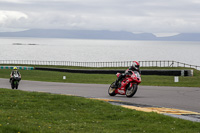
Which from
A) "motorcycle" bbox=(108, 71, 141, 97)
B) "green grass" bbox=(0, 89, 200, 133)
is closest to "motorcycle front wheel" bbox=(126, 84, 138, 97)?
"motorcycle" bbox=(108, 71, 141, 97)

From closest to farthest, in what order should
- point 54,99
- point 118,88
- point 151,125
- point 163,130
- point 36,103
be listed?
point 163,130, point 151,125, point 36,103, point 54,99, point 118,88

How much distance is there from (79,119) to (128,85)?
8.55 m

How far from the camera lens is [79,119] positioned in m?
11.1

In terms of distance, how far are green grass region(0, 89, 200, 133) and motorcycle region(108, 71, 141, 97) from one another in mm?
4318

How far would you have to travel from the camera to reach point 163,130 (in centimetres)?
944

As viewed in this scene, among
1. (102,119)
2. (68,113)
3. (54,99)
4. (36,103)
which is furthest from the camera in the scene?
(54,99)

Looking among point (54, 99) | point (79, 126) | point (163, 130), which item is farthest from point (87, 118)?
point (54, 99)

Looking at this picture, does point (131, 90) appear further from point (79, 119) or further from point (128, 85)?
point (79, 119)

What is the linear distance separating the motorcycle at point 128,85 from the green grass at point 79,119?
4318mm

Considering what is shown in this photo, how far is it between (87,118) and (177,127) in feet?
8.78

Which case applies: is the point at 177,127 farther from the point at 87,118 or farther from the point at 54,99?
the point at 54,99

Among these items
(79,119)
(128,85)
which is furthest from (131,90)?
(79,119)

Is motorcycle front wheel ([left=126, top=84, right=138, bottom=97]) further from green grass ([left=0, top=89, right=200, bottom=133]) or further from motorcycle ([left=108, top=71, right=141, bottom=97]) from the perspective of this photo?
green grass ([left=0, top=89, right=200, bottom=133])

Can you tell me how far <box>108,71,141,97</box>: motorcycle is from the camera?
18609 mm
